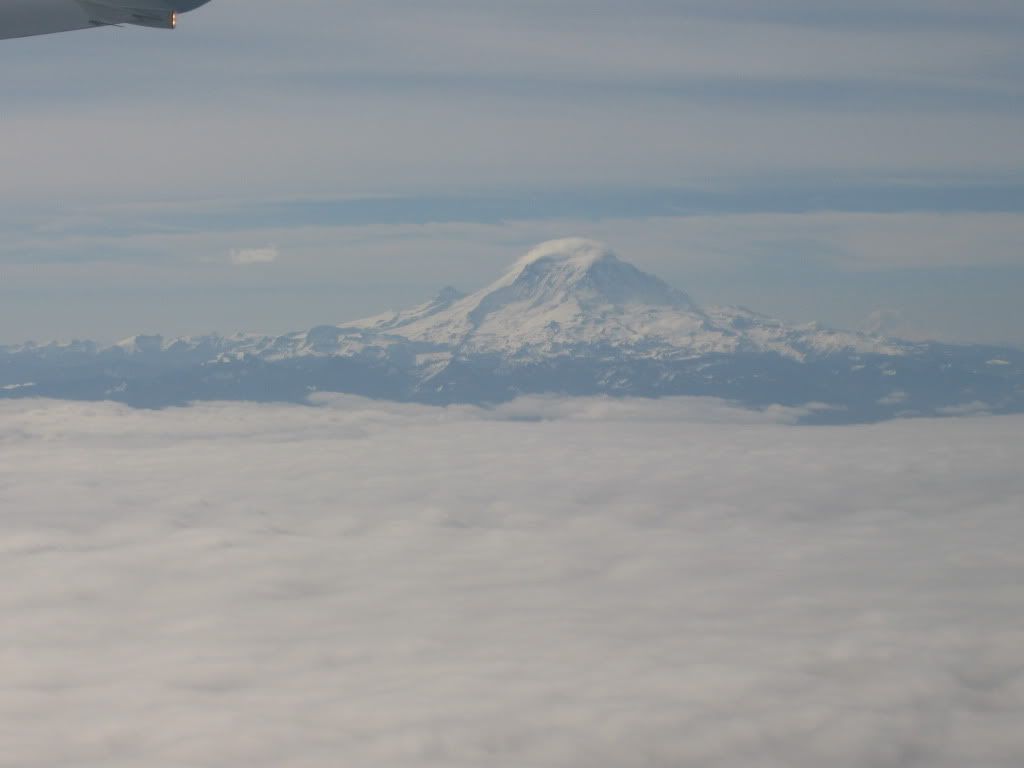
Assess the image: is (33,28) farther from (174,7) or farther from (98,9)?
(174,7)

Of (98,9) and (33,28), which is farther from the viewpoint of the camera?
(33,28)

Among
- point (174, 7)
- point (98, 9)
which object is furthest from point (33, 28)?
point (174, 7)

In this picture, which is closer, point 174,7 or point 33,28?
point 174,7
